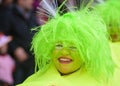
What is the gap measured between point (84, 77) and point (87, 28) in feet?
1.03

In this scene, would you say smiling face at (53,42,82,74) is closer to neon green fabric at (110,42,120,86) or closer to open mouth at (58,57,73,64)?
open mouth at (58,57,73,64)

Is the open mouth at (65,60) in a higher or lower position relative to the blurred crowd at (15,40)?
higher

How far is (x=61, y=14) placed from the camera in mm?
3666

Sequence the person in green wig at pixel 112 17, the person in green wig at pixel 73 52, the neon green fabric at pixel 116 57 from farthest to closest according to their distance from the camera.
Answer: the person in green wig at pixel 112 17, the neon green fabric at pixel 116 57, the person in green wig at pixel 73 52

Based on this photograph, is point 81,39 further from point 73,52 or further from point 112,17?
point 112,17

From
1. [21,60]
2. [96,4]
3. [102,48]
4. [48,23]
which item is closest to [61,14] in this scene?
[48,23]

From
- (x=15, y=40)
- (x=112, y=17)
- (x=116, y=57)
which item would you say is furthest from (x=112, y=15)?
(x=15, y=40)

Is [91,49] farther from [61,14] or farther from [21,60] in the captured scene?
[21,60]

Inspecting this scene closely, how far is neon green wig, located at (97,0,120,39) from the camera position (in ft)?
15.8

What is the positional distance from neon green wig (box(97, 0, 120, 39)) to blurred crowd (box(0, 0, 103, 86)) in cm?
88

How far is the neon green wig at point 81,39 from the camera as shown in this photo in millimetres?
3420

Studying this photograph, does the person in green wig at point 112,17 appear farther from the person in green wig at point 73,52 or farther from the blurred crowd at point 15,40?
the person in green wig at point 73,52

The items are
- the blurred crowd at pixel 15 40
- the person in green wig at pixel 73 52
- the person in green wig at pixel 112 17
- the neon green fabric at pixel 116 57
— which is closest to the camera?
the person in green wig at pixel 73 52

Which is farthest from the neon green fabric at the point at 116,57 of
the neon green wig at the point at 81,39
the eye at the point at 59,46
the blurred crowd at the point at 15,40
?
the blurred crowd at the point at 15,40
